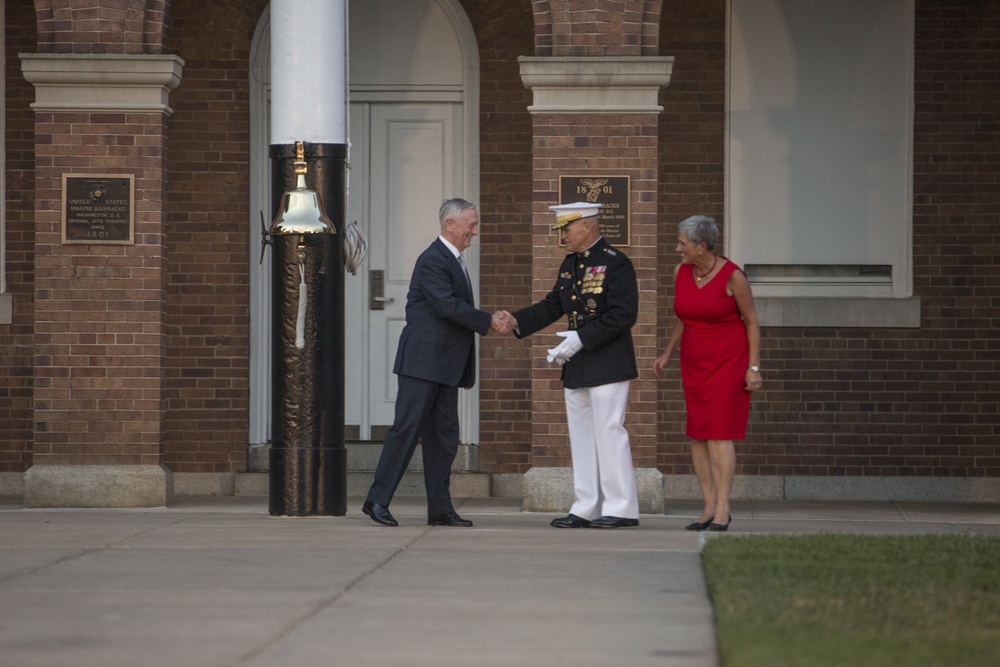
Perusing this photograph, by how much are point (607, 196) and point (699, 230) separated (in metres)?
1.61

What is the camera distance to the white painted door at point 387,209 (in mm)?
11484

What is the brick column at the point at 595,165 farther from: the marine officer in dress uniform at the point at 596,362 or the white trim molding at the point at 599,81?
the marine officer in dress uniform at the point at 596,362

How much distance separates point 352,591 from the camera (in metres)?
5.92

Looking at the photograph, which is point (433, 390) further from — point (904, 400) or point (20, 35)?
point (20, 35)

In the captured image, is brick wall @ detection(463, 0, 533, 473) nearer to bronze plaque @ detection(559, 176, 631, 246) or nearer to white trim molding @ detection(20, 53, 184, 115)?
bronze plaque @ detection(559, 176, 631, 246)

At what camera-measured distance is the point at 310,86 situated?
9.10 m

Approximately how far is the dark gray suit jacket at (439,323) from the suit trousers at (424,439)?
0.08m

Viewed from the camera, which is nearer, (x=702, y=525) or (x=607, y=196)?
(x=702, y=525)

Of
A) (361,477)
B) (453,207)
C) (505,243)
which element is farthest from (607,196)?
(361,477)

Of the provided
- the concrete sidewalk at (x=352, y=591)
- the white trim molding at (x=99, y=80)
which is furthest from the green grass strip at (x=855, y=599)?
the white trim molding at (x=99, y=80)

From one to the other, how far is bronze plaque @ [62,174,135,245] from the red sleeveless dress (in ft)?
12.2

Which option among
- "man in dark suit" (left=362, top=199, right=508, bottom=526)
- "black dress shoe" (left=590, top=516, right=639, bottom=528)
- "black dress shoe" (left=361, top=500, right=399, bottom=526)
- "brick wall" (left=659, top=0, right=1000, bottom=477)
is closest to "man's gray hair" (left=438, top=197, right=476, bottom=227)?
"man in dark suit" (left=362, top=199, right=508, bottom=526)

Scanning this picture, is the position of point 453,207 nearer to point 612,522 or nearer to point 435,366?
point 435,366

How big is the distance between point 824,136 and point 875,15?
944 millimetres
